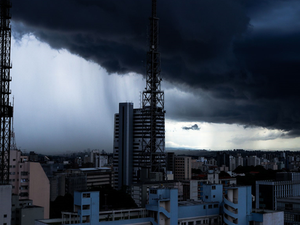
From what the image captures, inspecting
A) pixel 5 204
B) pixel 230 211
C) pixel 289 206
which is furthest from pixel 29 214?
pixel 289 206

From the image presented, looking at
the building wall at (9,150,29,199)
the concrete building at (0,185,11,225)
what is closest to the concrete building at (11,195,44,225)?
the concrete building at (0,185,11,225)

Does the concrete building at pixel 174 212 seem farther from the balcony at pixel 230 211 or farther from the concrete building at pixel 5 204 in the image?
the concrete building at pixel 5 204

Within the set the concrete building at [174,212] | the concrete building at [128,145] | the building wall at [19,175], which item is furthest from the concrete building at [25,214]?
the concrete building at [128,145]

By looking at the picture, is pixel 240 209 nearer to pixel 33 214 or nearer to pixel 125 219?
pixel 125 219

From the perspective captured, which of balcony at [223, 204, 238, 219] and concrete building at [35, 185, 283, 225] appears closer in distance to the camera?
concrete building at [35, 185, 283, 225]

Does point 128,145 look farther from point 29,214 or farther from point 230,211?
point 230,211

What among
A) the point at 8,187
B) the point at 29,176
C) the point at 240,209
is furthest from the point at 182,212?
the point at 29,176

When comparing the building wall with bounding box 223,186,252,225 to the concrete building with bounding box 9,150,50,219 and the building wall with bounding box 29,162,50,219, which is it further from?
the building wall with bounding box 29,162,50,219
